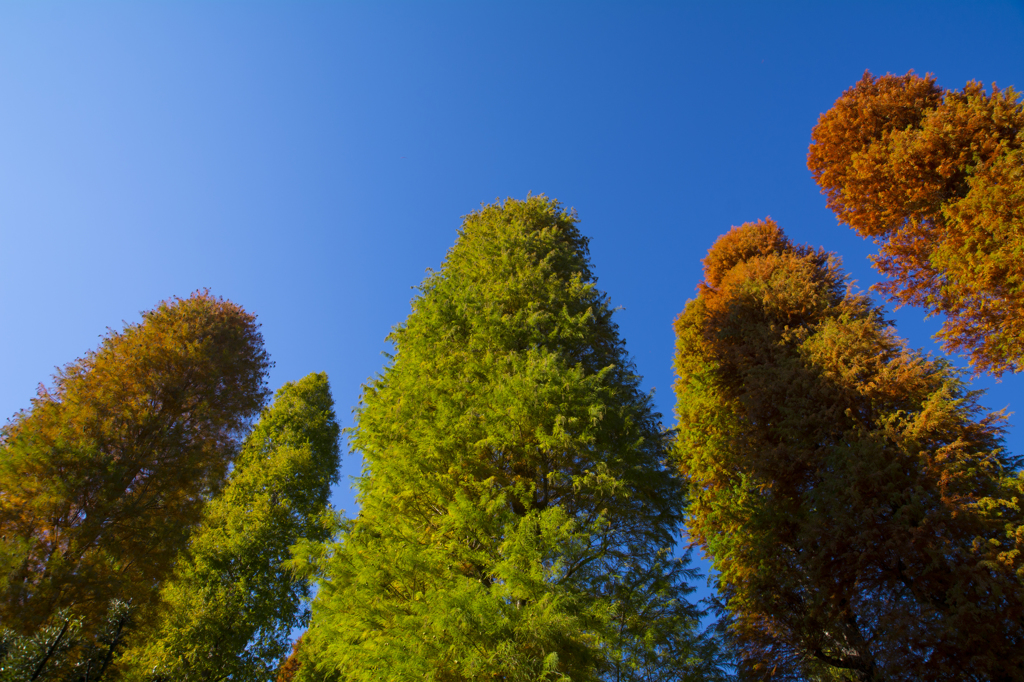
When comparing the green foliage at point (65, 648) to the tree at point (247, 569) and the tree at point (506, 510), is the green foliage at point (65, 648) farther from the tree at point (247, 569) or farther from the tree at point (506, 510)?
the tree at point (506, 510)

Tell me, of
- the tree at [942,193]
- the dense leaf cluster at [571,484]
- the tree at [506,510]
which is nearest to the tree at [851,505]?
the dense leaf cluster at [571,484]

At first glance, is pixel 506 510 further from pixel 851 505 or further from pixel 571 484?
pixel 851 505

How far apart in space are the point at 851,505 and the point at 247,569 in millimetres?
13832

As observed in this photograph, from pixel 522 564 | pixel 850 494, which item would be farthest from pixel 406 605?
pixel 850 494

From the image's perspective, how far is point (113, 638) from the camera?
23.2 feet

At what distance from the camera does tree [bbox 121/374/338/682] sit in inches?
408

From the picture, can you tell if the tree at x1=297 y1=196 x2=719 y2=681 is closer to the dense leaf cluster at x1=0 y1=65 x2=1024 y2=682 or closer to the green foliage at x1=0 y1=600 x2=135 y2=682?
the dense leaf cluster at x1=0 y1=65 x2=1024 y2=682

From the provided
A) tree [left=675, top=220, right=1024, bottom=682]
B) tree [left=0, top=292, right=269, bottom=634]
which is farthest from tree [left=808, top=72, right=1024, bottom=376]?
tree [left=0, top=292, right=269, bottom=634]

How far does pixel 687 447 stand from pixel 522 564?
9365 mm

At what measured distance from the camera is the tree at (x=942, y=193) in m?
8.89

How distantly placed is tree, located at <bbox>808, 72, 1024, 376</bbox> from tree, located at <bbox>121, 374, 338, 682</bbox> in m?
13.6

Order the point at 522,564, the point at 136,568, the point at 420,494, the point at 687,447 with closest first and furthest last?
1. the point at 522,564
2. the point at 420,494
3. the point at 136,568
4. the point at 687,447

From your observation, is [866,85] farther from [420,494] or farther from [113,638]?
[113,638]

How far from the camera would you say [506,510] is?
5906mm
